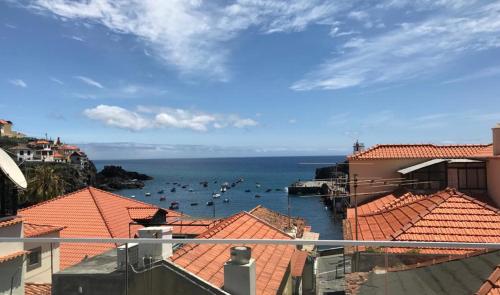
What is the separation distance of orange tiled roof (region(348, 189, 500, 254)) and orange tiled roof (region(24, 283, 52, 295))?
987cm

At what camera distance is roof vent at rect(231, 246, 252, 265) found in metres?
3.65

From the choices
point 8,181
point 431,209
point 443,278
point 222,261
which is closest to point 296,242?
point 222,261

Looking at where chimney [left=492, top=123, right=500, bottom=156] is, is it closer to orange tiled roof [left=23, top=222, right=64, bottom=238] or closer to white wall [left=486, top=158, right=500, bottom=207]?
white wall [left=486, top=158, right=500, bottom=207]

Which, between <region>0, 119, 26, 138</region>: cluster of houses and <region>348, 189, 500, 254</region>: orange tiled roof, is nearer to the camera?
<region>348, 189, 500, 254</region>: orange tiled roof

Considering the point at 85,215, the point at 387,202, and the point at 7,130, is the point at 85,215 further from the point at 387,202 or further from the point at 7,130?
the point at 7,130

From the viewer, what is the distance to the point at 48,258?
376 cm

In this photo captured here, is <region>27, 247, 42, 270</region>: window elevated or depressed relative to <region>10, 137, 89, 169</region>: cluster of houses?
depressed

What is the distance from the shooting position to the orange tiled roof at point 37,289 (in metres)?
3.90

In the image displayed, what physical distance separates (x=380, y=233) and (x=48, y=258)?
12096 mm

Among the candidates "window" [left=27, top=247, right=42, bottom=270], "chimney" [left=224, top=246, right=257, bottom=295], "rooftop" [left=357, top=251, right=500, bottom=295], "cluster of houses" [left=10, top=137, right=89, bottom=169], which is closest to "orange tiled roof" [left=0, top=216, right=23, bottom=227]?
"window" [left=27, top=247, right=42, bottom=270]

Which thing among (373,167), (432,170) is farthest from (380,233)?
(373,167)

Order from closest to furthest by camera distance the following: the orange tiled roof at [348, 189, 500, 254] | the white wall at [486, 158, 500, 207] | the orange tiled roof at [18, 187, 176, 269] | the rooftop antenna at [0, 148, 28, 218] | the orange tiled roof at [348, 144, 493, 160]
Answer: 1. the rooftop antenna at [0, 148, 28, 218]
2. the orange tiled roof at [348, 189, 500, 254]
3. the white wall at [486, 158, 500, 207]
4. the orange tiled roof at [18, 187, 176, 269]
5. the orange tiled roof at [348, 144, 493, 160]

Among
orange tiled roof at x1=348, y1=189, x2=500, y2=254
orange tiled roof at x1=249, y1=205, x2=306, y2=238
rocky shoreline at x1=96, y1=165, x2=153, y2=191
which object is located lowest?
rocky shoreline at x1=96, y1=165, x2=153, y2=191

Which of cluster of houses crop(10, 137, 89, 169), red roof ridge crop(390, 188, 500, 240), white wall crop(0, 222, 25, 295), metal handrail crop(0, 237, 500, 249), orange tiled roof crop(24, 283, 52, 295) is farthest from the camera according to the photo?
cluster of houses crop(10, 137, 89, 169)
